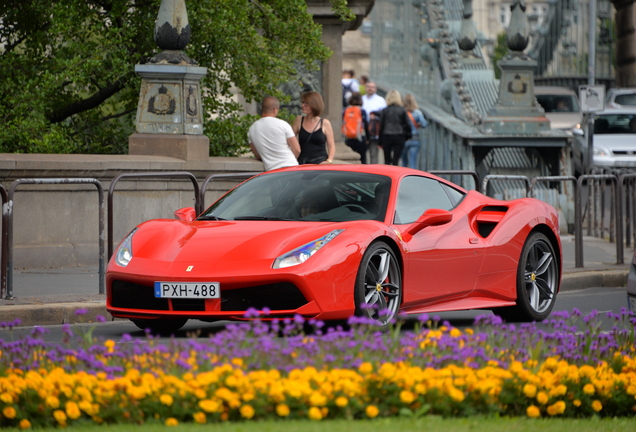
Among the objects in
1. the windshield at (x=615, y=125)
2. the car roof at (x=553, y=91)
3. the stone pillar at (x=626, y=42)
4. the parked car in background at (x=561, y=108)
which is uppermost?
the stone pillar at (x=626, y=42)

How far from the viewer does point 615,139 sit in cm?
3195

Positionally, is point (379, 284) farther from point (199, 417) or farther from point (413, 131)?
point (413, 131)

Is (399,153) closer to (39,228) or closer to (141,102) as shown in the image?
(141,102)

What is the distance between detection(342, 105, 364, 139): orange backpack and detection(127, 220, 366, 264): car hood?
48.0 feet

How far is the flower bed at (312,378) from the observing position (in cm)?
514

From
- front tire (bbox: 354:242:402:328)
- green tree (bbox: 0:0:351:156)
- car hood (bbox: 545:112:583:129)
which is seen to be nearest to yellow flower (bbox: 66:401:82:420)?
front tire (bbox: 354:242:402:328)

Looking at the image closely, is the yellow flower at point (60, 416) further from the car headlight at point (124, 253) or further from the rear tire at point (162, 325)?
the rear tire at point (162, 325)

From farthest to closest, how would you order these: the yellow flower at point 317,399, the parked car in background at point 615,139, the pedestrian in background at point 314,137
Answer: the parked car in background at point 615,139 → the pedestrian in background at point 314,137 → the yellow flower at point 317,399

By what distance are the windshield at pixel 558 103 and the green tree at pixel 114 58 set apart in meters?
18.6

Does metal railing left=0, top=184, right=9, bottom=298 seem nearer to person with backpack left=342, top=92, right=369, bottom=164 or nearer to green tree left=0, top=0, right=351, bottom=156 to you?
green tree left=0, top=0, right=351, bottom=156

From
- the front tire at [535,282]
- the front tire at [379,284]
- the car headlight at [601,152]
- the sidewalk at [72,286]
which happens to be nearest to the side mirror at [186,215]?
the sidewalk at [72,286]

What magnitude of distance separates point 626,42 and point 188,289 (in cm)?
4123

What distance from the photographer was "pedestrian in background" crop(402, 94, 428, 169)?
75.4ft

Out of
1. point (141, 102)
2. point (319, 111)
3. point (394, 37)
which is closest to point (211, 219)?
point (319, 111)
